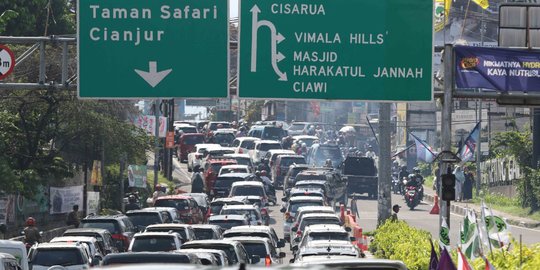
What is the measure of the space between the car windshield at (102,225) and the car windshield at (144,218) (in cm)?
279

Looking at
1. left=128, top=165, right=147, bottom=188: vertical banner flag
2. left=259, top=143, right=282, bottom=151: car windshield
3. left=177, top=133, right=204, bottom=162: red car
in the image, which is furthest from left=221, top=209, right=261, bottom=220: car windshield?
left=177, top=133, right=204, bottom=162: red car

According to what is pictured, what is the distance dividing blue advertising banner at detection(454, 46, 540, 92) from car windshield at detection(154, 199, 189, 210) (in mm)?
18155

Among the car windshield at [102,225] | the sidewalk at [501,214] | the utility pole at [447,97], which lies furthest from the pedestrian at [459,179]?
the utility pole at [447,97]

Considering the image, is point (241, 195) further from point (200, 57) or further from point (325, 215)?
point (200, 57)

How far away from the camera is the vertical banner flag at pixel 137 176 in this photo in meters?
46.9

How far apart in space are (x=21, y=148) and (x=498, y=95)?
2006 centimetres

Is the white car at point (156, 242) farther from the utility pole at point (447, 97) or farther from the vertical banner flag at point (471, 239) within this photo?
the vertical banner flag at point (471, 239)

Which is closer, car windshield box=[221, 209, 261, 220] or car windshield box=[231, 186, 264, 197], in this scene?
car windshield box=[221, 209, 261, 220]

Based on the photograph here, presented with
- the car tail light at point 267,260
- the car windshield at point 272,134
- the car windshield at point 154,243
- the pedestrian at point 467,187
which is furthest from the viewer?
the car windshield at point 272,134

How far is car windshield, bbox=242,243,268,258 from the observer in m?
27.7

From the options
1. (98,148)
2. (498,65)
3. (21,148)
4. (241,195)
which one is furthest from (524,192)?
(498,65)

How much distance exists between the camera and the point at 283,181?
60.8 metres

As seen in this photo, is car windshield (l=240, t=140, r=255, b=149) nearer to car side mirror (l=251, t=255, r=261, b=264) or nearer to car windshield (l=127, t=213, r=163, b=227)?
car windshield (l=127, t=213, r=163, b=227)

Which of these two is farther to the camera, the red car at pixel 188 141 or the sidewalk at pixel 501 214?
the red car at pixel 188 141
